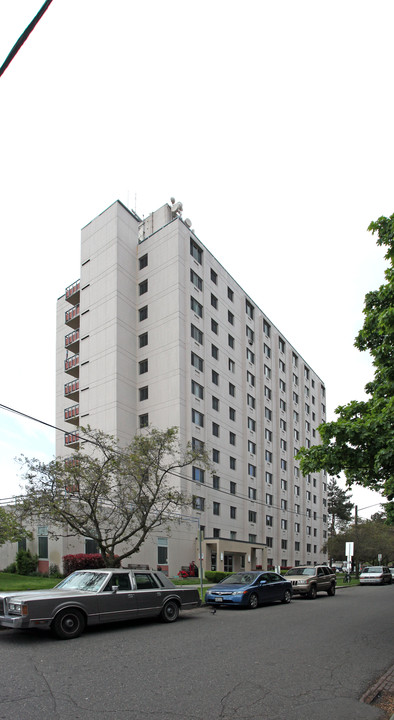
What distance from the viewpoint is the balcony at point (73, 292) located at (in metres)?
47.3

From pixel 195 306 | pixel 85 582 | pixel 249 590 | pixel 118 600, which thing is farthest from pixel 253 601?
pixel 195 306

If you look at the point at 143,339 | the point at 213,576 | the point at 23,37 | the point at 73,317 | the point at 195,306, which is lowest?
the point at 213,576

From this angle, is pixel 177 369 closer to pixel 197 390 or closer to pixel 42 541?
pixel 197 390

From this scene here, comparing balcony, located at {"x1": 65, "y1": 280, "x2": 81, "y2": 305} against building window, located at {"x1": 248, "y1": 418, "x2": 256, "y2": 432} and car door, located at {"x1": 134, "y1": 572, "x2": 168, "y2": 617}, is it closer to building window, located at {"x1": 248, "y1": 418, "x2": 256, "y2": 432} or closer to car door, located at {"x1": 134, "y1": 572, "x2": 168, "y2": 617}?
building window, located at {"x1": 248, "y1": 418, "x2": 256, "y2": 432}

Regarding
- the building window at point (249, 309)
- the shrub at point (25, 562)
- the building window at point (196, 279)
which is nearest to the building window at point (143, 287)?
the building window at point (196, 279)

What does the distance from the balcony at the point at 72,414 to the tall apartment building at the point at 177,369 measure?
0.12 m

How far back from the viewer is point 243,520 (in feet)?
153

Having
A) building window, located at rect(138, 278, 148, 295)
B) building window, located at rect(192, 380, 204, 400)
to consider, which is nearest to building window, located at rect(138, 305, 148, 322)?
building window, located at rect(138, 278, 148, 295)

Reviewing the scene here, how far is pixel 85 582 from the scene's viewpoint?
12141mm

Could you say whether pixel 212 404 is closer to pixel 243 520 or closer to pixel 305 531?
pixel 243 520

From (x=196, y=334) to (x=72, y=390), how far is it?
1126cm

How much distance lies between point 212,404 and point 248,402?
8140 mm

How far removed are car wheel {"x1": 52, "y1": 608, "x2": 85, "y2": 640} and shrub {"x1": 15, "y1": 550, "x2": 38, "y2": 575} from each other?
19.6 metres

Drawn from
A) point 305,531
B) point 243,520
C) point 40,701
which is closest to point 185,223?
point 243,520
